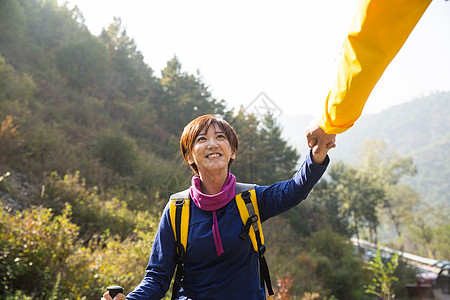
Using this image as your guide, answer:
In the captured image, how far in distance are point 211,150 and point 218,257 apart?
536 mm

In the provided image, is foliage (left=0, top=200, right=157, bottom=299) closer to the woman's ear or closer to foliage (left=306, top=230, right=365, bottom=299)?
the woman's ear

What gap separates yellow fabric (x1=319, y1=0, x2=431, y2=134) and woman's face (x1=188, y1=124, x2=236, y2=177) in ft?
2.67

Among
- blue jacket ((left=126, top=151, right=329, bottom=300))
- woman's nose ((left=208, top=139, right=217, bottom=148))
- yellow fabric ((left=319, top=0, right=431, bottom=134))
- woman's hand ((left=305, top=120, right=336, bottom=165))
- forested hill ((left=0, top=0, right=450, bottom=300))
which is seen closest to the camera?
yellow fabric ((left=319, top=0, right=431, bottom=134))

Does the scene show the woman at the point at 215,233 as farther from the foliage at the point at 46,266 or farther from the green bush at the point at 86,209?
the green bush at the point at 86,209

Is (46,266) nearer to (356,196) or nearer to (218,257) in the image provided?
(218,257)

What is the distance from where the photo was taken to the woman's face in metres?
1.57

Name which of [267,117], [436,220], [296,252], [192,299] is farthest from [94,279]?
[436,220]

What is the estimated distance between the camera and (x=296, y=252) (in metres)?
14.9

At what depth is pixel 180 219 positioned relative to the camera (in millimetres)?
1522

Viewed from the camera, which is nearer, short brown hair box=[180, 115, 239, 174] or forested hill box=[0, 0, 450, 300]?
short brown hair box=[180, 115, 239, 174]

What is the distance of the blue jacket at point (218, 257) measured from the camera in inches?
55.6

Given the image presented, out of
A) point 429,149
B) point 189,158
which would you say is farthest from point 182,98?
point 429,149

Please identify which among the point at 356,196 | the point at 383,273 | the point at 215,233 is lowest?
the point at 383,273

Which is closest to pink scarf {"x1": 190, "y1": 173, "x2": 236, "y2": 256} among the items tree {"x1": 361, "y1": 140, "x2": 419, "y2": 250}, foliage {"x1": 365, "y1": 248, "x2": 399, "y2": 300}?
foliage {"x1": 365, "y1": 248, "x2": 399, "y2": 300}
